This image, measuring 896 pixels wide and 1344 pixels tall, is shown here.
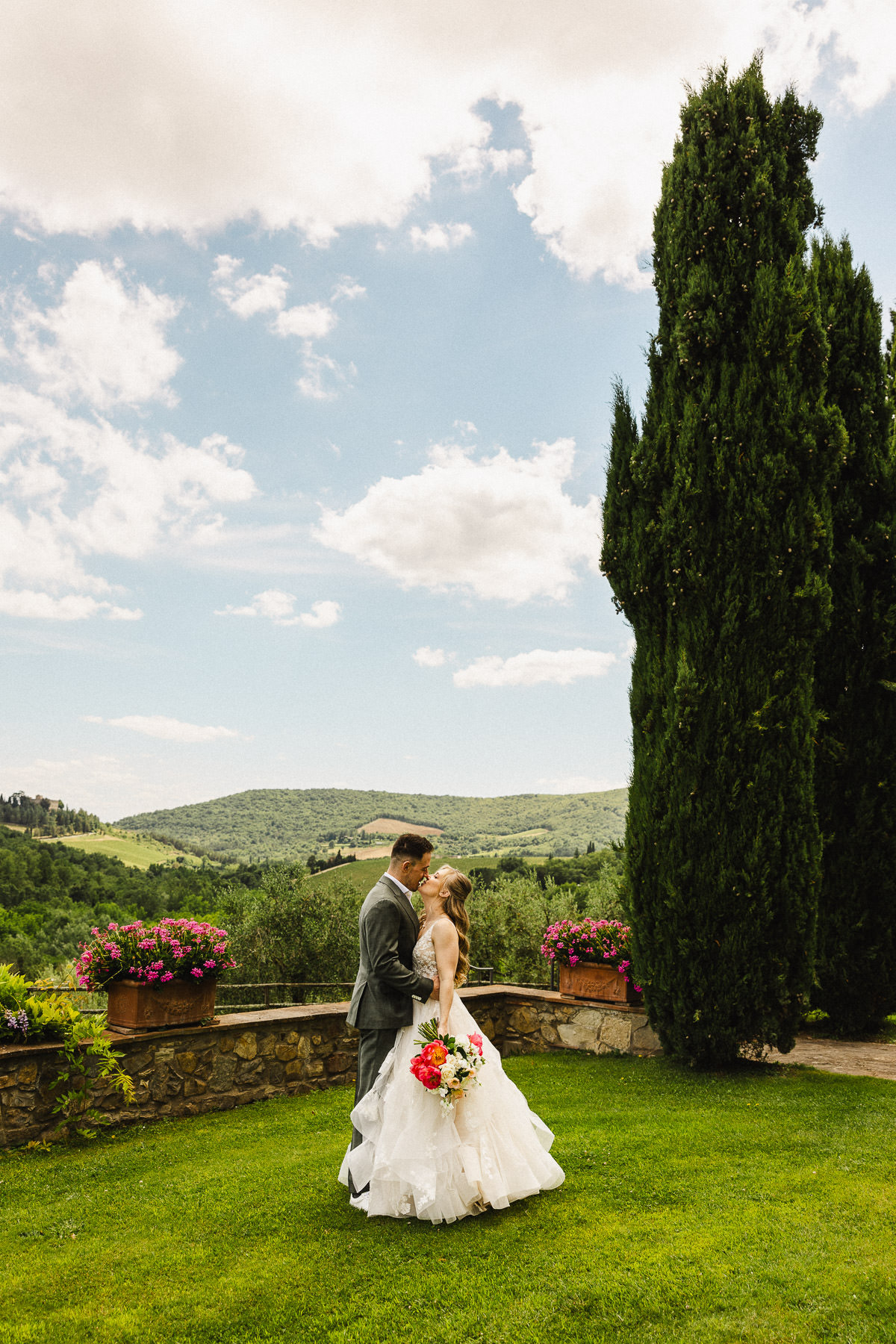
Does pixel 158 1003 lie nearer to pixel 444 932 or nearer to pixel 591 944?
pixel 444 932

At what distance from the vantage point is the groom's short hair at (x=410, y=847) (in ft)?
14.6

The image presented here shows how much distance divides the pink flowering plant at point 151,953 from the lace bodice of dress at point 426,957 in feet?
8.17

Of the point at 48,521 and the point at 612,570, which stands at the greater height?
the point at 48,521

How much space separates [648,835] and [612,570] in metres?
2.66

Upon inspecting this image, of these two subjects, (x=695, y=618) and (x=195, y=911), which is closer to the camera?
(x=695, y=618)

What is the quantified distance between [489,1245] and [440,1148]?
486 mm

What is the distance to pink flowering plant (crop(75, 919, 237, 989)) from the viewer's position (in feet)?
20.2

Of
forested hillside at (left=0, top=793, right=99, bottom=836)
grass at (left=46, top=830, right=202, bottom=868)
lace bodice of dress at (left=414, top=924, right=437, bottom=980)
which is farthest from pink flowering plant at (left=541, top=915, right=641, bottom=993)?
forested hillside at (left=0, top=793, right=99, bottom=836)

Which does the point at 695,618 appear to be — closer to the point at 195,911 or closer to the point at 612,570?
the point at 612,570

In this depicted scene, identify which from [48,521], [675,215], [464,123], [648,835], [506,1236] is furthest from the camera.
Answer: [48,521]

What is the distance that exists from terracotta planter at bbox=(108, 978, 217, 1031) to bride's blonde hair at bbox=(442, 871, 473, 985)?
3.00 m

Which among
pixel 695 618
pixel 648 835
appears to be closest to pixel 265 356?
pixel 695 618

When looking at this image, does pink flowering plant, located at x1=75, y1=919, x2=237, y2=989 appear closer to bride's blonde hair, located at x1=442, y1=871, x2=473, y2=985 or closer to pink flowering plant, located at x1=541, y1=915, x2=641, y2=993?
bride's blonde hair, located at x1=442, y1=871, x2=473, y2=985

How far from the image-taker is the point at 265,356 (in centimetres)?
1470
